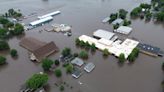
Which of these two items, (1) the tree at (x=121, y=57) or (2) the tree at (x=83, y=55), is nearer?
(1) the tree at (x=121, y=57)

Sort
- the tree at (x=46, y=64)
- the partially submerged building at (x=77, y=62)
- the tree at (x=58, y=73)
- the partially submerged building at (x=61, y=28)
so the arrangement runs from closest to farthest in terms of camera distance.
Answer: the tree at (x=58, y=73) → the tree at (x=46, y=64) → the partially submerged building at (x=77, y=62) → the partially submerged building at (x=61, y=28)

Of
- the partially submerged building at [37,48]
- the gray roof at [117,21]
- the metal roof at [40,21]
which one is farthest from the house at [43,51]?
the gray roof at [117,21]

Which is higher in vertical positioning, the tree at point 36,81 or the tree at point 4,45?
the tree at point 4,45

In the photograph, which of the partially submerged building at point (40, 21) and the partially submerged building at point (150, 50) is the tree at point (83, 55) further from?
the partially submerged building at point (40, 21)

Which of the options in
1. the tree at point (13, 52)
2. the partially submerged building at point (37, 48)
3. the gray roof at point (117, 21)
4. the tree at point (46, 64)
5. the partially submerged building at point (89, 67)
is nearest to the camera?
the tree at point (46, 64)

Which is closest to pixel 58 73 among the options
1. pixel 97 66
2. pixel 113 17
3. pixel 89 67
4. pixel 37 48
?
pixel 89 67

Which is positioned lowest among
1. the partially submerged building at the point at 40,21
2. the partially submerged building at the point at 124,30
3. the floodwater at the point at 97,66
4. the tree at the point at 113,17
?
the floodwater at the point at 97,66

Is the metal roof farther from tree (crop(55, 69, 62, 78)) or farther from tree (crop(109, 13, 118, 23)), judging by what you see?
tree (crop(55, 69, 62, 78))

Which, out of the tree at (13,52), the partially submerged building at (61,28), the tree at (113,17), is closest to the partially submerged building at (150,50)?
the tree at (113,17)

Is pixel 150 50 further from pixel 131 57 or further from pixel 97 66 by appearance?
pixel 97 66

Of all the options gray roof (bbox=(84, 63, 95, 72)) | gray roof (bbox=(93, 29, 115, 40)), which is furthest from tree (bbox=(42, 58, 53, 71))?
gray roof (bbox=(93, 29, 115, 40))
